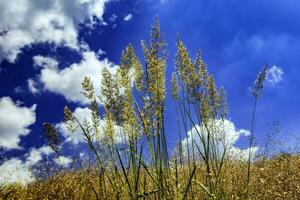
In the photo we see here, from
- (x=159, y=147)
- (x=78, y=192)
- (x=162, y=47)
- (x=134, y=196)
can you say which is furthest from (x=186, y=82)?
(x=78, y=192)

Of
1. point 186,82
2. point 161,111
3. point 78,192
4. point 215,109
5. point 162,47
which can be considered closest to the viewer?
point 161,111

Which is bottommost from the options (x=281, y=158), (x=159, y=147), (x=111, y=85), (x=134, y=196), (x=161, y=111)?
(x=134, y=196)

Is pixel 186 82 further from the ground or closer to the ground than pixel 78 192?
further from the ground

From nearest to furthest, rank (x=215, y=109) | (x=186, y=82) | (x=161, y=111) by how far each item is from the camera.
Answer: (x=161, y=111) < (x=186, y=82) < (x=215, y=109)

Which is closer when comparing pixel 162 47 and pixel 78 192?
pixel 162 47

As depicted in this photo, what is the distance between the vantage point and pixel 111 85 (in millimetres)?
3217

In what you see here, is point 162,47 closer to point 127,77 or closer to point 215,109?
point 127,77

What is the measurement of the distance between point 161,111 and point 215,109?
4.11 feet

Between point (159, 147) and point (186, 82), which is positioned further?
point (186, 82)

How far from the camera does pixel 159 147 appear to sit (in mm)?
2955

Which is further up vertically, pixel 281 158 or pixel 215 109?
pixel 281 158

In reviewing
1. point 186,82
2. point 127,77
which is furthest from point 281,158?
point 127,77

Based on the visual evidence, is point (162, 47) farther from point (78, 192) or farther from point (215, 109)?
point (78, 192)

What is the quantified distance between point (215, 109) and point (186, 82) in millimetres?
600
